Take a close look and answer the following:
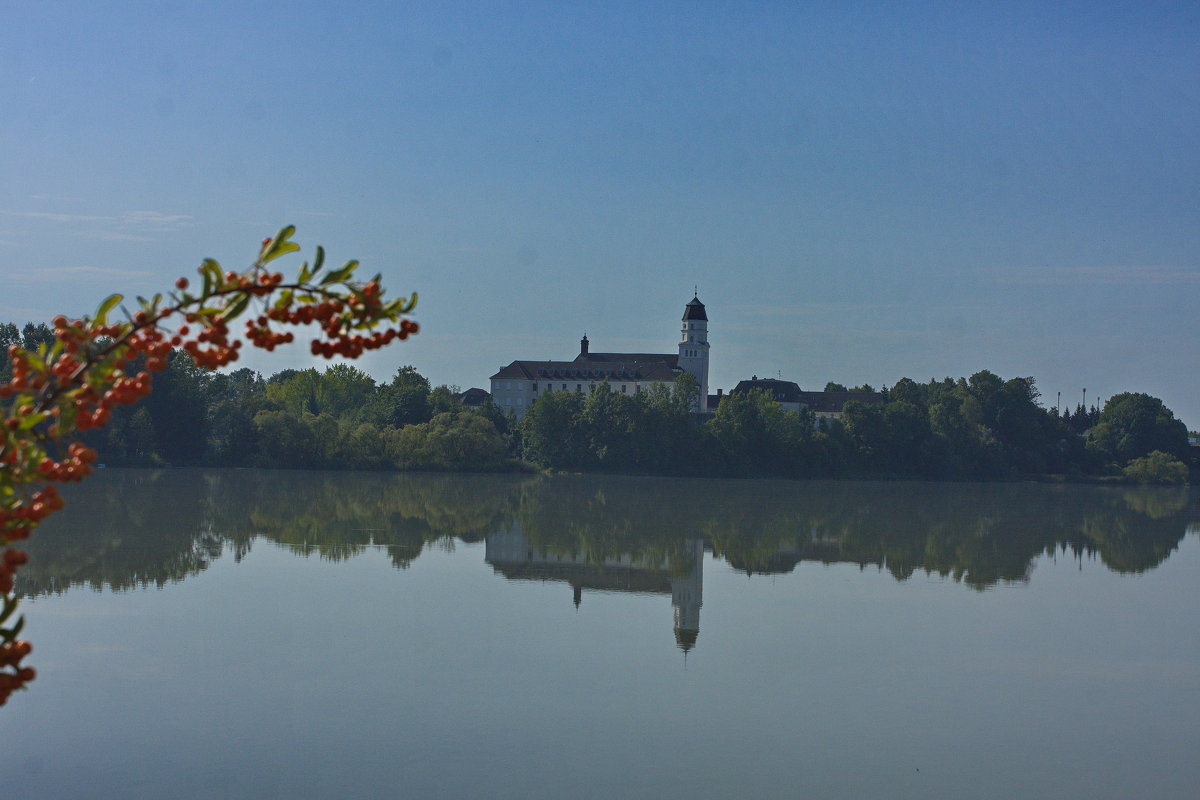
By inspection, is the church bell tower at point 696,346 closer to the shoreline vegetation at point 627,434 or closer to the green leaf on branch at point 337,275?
the shoreline vegetation at point 627,434

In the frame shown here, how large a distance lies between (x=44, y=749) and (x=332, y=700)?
2.77 metres

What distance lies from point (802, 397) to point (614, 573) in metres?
88.0

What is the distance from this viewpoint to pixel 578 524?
3266 centimetres

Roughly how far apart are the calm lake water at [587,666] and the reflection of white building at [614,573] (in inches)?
4.9

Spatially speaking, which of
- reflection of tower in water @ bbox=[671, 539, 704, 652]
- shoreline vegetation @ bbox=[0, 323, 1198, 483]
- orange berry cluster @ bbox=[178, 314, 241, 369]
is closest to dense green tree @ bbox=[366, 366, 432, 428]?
shoreline vegetation @ bbox=[0, 323, 1198, 483]

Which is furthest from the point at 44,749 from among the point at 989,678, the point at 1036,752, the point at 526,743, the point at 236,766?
the point at 989,678

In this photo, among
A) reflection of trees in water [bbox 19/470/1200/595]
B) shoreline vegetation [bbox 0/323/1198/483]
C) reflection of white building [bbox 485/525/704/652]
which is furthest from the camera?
shoreline vegetation [bbox 0/323/1198/483]

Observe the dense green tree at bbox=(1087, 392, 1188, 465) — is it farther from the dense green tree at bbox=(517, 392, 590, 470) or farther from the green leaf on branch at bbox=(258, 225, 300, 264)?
the green leaf on branch at bbox=(258, 225, 300, 264)

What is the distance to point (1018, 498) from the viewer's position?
53.2 meters

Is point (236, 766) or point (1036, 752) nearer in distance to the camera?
point (236, 766)

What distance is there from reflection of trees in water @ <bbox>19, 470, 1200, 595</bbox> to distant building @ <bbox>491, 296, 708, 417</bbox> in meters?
48.7

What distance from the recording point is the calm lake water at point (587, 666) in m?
10.2

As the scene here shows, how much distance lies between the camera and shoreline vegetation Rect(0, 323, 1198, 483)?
5659cm

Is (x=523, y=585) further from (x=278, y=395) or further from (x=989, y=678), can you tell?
(x=278, y=395)
